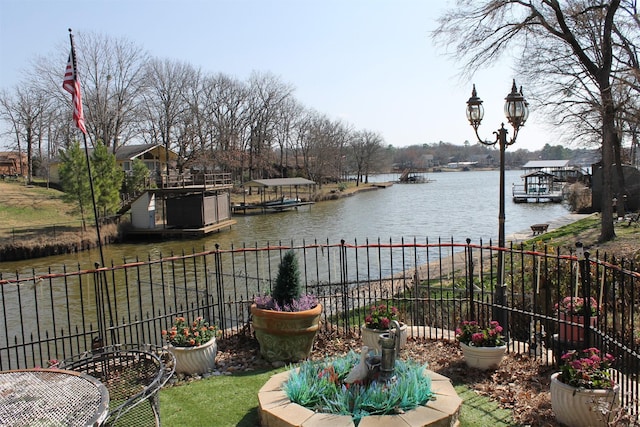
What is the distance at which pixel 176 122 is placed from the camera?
57.2m

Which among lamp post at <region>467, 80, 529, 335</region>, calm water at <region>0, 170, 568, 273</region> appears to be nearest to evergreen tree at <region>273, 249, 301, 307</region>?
lamp post at <region>467, 80, 529, 335</region>

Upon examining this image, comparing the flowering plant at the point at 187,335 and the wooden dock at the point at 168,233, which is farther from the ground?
the flowering plant at the point at 187,335

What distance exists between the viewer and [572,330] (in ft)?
19.3

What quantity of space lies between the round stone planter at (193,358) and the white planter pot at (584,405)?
4155mm

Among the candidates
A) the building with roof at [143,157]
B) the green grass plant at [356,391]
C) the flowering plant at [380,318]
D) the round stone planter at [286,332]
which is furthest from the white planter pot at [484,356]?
the building with roof at [143,157]

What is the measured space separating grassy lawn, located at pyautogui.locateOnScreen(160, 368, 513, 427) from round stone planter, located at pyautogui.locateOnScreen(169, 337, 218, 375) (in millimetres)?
270

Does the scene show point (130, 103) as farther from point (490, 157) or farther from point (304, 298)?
point (490, 157)

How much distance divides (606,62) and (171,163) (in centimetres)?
4788

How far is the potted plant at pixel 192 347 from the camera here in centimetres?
656

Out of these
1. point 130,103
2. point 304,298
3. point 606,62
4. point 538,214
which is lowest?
point 538,214

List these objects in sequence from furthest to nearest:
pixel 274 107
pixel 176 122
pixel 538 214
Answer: pixel 274 107
pixel 176 122
pixel 538 214

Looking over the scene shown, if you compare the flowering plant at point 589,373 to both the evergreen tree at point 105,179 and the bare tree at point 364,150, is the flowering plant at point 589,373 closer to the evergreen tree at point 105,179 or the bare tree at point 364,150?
the evergreen tree at point 105,179

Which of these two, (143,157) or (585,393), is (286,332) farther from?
(143,157)

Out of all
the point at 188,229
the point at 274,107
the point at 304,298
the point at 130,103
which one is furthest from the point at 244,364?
the point at 274,107
